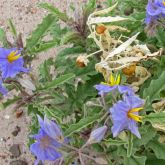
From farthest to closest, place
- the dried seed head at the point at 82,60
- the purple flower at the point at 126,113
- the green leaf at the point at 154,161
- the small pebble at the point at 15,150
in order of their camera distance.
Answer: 1. the small pebble at the point at 15,150
2. the green leaf at the point at 154,161
3. the dried seed head at the point at 82,60
4. the purple flower at the point at 126,113

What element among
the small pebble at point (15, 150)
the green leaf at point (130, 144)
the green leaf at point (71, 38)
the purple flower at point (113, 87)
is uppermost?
the green leaf at point (71, 38)

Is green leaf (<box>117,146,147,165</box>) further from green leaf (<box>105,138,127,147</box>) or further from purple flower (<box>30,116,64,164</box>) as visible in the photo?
purple flower (<box>30,116,64,164</box>)

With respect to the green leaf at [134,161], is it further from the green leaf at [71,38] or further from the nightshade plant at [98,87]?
the green leaf at [71,38]

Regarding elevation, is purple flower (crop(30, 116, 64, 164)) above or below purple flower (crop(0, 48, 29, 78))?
below

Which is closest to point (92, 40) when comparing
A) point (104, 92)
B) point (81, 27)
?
point (81, 27)

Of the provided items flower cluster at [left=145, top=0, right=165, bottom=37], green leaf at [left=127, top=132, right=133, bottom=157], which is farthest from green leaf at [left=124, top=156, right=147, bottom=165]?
flower cluster at [left=145, top=0, right=165, bottom=37]

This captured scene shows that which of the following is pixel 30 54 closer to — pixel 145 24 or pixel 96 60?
pixel 96 60

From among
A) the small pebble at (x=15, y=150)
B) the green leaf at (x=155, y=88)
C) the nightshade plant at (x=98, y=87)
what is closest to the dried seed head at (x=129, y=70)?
the nightshade plant at (x=98, y=87)

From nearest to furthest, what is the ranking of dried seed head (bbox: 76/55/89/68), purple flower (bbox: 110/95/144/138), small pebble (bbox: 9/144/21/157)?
purple flower (bbox: 110/95/144/138), dried seed head (bbox: 76/55/89/68), small pebble (bbox: 9/144/21/157)

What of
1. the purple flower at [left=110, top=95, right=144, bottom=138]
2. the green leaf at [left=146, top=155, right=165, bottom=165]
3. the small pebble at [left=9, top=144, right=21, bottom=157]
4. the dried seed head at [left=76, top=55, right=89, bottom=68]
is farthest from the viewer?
the small pebble at [left=9, top=144, right=21, bottom=157]
